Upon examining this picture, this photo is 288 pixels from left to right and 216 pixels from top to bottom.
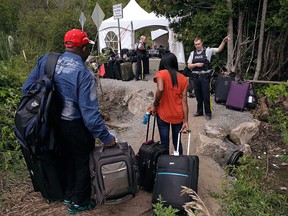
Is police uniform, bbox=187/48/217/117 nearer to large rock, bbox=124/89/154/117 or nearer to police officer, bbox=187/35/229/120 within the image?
police officer, bbox=187/35/229/120

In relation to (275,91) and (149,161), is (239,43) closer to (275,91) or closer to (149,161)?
(275,91)

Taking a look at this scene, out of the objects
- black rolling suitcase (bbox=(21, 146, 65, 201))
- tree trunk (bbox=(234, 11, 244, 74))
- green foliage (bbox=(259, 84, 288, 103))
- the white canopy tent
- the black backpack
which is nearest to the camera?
the black backpack

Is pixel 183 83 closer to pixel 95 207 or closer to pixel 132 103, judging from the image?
pixel 95 207

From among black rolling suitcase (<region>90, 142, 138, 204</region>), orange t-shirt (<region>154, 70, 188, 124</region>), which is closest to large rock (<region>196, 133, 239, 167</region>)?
orange t-shirt (<region>154, 70, 188, 124</region>)

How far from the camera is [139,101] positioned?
8.17 meters

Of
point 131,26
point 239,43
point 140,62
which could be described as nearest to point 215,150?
point 239,43

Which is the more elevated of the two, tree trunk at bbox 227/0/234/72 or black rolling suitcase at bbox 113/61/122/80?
tree trunk at bbox 227/0/234/72

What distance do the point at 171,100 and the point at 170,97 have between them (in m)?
0.04

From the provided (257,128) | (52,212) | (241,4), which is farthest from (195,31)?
(52,212)

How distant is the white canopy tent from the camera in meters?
16.3

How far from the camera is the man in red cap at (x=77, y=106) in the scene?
9.07 feet

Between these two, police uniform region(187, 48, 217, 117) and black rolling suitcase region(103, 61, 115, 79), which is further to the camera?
black rolling suitcase region(103, 61, 115, 79)

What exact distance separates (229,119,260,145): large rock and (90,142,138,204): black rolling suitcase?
378 cm

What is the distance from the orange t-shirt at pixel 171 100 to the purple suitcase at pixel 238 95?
3.86 meters
